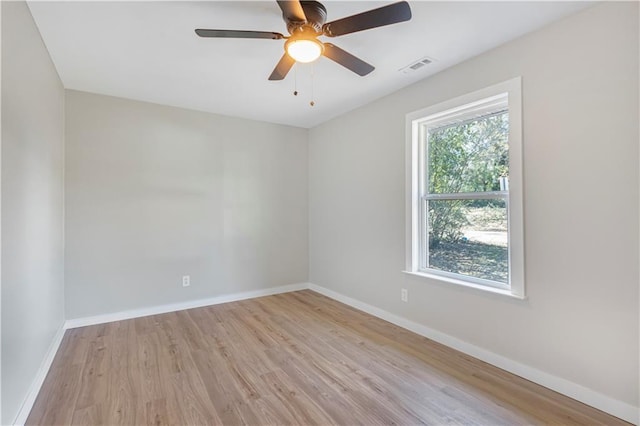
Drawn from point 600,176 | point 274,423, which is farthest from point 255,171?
point 600,176

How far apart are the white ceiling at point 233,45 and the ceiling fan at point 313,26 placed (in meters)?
0.25

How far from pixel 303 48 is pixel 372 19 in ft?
1.43

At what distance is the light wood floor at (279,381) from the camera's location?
1.83 metres

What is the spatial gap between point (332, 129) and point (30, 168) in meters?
3.21

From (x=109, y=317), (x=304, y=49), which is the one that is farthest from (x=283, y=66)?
(x=109, y=317)

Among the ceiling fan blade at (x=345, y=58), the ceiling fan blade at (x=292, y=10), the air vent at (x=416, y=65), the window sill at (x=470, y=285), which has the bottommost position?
the window sill at (x=470, y=285)

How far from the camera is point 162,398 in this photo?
200cm

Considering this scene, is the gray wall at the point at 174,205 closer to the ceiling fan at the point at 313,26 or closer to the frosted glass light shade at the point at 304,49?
the ceiling fan at the point at 313,26

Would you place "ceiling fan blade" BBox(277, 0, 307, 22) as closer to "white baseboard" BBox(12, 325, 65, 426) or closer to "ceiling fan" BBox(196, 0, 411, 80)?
"ceiling fan" BBox(196, 0, 411, 80)

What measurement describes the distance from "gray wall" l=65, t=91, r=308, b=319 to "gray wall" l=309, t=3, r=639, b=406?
7.81ft

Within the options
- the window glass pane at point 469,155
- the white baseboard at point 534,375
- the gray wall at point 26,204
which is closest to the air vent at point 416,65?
the window glass pane at point 469,155

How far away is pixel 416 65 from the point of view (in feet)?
8.73

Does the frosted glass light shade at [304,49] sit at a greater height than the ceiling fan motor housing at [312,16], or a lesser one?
lesser

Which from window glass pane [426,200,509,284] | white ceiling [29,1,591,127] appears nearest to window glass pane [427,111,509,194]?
window glass pane [426,200,509,284]
